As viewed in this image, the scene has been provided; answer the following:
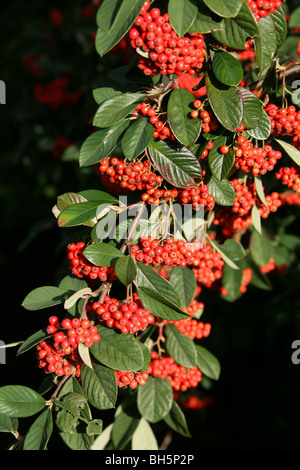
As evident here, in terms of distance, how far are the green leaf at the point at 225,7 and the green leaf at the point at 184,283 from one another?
3.01 ft

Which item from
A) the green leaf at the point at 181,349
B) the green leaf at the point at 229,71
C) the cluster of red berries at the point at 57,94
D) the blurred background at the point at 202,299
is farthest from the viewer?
the cluster of red berries at the point at 57,94

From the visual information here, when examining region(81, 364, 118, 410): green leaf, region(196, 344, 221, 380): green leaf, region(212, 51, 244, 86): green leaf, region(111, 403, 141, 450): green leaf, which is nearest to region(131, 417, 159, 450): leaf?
region(111, 403, 141, 450): green leaf

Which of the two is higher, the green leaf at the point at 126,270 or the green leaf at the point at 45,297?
the green leaf at the point at 126,270

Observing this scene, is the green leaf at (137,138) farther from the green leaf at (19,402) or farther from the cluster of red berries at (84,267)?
the green leaf at (19,402)

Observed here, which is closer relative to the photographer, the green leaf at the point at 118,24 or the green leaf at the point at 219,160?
the green leaf at the point at 118,24

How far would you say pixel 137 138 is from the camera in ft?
4.58

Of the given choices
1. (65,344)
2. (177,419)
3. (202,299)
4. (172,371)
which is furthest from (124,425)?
(202,299)

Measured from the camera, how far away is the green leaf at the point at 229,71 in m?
1.33

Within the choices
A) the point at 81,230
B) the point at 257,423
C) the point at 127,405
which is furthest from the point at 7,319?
the point at 81,230

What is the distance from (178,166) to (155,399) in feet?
3.06

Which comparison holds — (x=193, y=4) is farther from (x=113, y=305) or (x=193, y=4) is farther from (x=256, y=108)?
(x=113, y=305)

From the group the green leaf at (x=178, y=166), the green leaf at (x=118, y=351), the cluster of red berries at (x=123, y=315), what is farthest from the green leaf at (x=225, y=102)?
the green leaf at (x=118, y=351)

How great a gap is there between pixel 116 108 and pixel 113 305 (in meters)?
0.61

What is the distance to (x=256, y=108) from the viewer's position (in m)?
1.41
